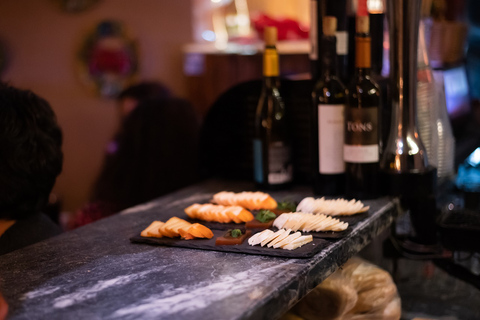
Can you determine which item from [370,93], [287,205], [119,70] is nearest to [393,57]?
[370,93]

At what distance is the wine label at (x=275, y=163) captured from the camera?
177cm

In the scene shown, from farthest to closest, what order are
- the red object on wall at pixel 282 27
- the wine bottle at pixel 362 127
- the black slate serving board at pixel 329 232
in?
the red object on wall at pixel 282 27, the wine bottle at pixel 362 127, the black slate serving board at pixel 329 232

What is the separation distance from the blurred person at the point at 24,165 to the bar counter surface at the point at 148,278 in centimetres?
20

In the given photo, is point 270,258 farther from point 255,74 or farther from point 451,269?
point 255,74

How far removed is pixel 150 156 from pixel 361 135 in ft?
4.22

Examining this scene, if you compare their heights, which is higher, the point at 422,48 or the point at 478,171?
the point at 422,48

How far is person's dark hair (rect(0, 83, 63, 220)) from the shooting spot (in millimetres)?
1468

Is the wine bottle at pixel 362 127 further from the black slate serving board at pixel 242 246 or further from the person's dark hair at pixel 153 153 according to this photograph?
the person's dark hair at pixel 153 153

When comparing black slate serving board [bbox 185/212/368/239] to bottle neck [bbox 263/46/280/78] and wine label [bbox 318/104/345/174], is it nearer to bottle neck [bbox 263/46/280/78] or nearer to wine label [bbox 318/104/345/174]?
wine label [bbox 318/104/345/174]

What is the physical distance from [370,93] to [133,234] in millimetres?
712

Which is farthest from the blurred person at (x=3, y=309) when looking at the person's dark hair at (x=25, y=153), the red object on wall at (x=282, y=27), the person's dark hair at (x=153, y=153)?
the red object on wall at (x=282, y=27)

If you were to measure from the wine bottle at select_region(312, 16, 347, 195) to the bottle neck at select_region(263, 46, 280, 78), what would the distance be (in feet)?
0.46

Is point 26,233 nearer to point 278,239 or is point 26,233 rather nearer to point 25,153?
point 25,153

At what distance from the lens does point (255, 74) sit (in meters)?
4.21
